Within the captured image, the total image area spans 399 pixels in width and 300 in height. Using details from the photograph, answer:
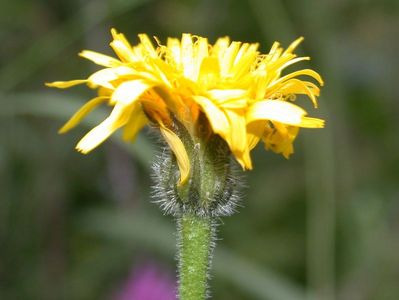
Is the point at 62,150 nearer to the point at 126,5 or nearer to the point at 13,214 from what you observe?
the point at 13,214

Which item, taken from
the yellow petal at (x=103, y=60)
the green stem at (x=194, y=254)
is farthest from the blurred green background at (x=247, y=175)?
the green stem at (x=194, y=254)

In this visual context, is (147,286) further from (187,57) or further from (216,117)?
(216,117)

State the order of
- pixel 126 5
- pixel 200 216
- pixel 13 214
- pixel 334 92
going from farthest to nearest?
pixel 13 214
pixel 334 92
pixel 126 5
pixel 200 216

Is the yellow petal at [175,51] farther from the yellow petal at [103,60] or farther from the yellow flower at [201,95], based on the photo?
the yellow petal at [103,60]

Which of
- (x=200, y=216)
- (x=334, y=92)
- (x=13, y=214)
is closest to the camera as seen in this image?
(x=200, y=216)

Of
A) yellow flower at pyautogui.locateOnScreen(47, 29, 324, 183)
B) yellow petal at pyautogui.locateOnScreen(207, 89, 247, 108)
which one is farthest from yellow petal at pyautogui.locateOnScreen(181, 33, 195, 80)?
yellow petal at pyautogui.locateOnScreen(207, 89, 247, 108)

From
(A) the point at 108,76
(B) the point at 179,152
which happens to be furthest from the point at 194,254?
(A) the point at 108,76

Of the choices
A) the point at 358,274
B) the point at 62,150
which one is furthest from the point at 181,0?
the point at 358,274
